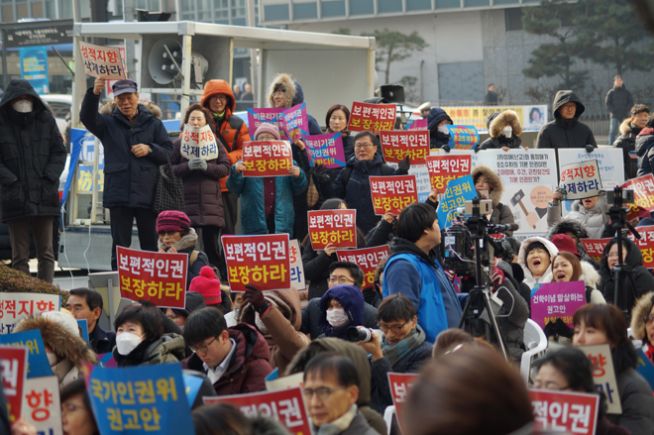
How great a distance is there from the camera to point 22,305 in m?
8.03

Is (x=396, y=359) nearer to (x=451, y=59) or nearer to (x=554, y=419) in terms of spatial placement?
(x=554, y=419)

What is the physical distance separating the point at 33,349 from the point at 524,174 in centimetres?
833

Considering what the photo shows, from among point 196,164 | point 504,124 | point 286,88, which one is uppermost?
point 286,88

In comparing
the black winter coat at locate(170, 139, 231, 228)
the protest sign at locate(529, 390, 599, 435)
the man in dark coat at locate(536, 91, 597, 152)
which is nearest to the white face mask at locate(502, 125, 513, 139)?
the man in dark coat at locate(536, 91, 597, 152)

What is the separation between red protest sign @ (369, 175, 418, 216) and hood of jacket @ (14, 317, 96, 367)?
463 cm

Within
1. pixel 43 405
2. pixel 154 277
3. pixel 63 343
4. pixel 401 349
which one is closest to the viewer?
pixel 43 405

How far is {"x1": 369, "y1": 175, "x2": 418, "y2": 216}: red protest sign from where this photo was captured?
36.0 ft

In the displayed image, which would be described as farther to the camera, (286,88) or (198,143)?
(286,88)

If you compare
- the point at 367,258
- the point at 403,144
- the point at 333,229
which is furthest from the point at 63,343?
the point at 403,144

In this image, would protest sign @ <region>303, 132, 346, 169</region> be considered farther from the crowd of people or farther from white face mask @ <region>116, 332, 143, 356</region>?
white face mask @ <region>116, 332, 143, 356</region>

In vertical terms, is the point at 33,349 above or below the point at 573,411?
above

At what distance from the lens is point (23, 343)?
20.2 ft

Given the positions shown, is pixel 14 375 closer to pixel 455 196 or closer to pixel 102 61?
pixel 455 196

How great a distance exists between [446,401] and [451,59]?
54.0 meters
